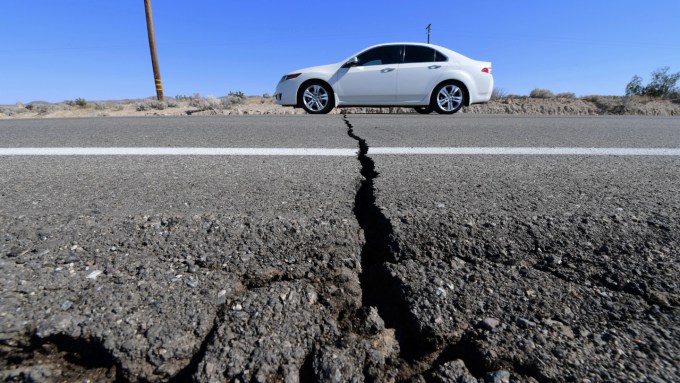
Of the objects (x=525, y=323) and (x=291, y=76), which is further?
(x=291, y=76)

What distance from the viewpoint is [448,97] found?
7.92m

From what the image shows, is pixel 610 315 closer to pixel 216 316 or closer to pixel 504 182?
pixel 216 316

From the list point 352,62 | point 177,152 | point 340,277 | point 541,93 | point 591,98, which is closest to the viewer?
point 340,277

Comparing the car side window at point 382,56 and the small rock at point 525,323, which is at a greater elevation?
the car side window at point 382,56

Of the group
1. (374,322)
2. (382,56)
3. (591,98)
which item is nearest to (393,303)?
(374,322)

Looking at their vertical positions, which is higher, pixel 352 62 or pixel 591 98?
pixel 352 62

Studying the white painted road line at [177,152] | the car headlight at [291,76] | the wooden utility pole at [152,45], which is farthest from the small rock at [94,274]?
the wooden utility pole at [152,45]

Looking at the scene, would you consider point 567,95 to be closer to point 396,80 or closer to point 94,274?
point 396,80

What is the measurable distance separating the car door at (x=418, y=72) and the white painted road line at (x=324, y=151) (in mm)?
4850

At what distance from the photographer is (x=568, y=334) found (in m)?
1.01

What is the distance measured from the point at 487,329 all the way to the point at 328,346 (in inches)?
17.2

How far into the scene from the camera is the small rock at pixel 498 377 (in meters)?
0.88

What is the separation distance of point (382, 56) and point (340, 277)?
735cm

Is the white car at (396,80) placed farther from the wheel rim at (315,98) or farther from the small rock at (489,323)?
the small rock at (489,323)
